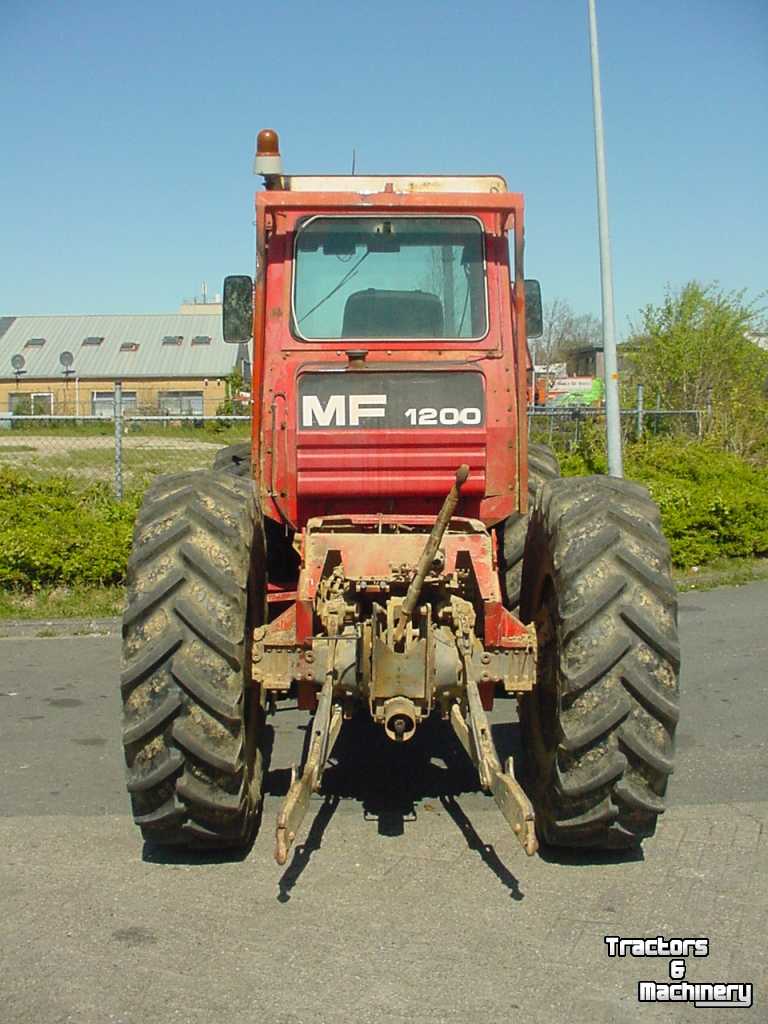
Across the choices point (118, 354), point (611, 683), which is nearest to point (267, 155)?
point (611, 683)

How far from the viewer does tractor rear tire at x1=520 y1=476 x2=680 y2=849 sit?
4766 millimetres

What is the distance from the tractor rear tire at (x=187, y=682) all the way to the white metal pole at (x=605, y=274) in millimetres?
12274

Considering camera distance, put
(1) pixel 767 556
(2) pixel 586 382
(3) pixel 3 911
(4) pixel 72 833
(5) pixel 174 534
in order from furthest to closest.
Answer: (2) pixel 586 382
(1) pixel 767 556
(4) pixel 72 833
(5) pixel 174 534
(3) pixel 3 911

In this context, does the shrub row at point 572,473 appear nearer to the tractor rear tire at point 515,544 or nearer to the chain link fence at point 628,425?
the chain link fence at point 628,425

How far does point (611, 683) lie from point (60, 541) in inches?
326

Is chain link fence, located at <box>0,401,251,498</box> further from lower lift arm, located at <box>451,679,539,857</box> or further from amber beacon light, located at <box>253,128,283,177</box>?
lower lift arm, located at <box>451,679,539,857</box>

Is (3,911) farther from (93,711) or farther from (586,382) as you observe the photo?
(586,382)

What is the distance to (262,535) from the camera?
5.74 m

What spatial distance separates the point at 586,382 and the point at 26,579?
32332 millimetres

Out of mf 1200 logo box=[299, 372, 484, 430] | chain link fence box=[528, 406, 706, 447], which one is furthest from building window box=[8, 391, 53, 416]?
mf 1200 logo box=[299, 372, 484, 430]

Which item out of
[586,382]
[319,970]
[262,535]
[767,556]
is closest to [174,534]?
[262,535]

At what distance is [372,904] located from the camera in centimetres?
462

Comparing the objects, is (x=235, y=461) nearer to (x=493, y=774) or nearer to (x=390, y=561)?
(x=390, y=561)

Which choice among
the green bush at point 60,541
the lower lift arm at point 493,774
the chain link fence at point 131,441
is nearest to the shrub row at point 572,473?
the green bush at point 60,541
